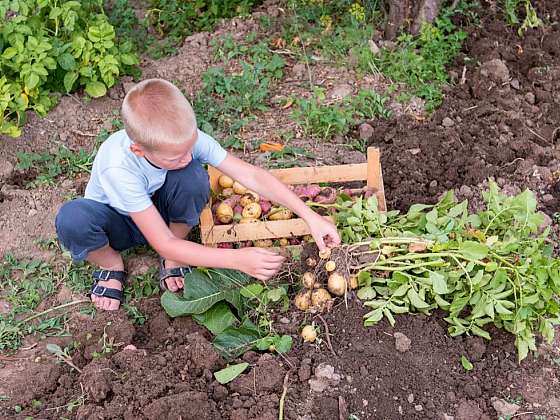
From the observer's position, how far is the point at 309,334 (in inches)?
113

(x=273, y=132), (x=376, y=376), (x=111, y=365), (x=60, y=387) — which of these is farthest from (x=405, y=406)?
(x=273, y=132)

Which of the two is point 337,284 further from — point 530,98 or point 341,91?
point 530,98

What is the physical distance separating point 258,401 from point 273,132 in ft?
6.28

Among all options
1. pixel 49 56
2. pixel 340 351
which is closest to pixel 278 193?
pixel 340 351

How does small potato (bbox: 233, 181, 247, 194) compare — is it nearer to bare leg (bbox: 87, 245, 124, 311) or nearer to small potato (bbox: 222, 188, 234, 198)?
small potato (bbox: 222, 188, 234, 198)

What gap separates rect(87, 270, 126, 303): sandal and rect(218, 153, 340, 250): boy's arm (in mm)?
699

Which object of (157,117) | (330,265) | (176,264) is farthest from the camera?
(176,264)

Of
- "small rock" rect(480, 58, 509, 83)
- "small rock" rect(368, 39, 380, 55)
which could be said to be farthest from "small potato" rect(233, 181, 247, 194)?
"small rock" rect(480, 58, 509, 83)

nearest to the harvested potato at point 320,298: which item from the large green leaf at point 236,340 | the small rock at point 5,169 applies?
the large green leaf at point 236,340

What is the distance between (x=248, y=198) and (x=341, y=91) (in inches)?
52.8

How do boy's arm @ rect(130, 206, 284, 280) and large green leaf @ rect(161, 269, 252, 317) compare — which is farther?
large green leaf @ rect(161, 269, 252, 317)

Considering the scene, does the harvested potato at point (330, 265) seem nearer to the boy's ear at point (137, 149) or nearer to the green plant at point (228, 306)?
the green plant at point (228, 306)

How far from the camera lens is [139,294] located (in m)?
3.34

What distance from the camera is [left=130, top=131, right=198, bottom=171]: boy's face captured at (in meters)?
2.68
